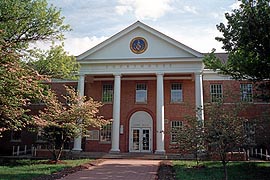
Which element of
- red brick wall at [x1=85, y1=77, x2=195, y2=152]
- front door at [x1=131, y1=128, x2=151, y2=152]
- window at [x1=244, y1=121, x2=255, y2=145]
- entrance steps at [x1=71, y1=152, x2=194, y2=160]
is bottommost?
entrance steps at [x1=71, y1=152, x2=194, y2=160]

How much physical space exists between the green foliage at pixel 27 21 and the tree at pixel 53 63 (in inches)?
45.8

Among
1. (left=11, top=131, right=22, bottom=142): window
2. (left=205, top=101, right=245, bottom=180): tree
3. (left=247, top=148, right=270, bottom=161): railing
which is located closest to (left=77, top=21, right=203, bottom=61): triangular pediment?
(left=247, top=148, right=270, bottom=161): railing

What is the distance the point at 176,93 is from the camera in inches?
1149

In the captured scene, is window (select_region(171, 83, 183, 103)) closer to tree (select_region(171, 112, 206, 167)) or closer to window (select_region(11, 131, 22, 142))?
tree (select_region(171, 112, 206, 167))

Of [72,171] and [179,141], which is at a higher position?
[179,141]

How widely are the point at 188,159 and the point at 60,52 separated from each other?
1233 centimetres

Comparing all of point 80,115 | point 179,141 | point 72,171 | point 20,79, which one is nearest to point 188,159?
point 179,141

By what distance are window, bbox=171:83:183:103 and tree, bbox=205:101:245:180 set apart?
1698cm

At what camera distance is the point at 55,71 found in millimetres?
20062

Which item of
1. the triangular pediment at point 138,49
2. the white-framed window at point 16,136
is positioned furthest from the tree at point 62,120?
the white-framed window at point 16,136

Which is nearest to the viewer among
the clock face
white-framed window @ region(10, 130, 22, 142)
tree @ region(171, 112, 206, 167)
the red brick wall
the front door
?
tree @ region(171, 112, 206, 167)

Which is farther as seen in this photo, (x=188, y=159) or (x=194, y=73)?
(x=194, y=73)

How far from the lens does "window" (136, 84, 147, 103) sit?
96.1 ft

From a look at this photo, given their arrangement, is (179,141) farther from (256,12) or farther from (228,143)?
(256,12)
